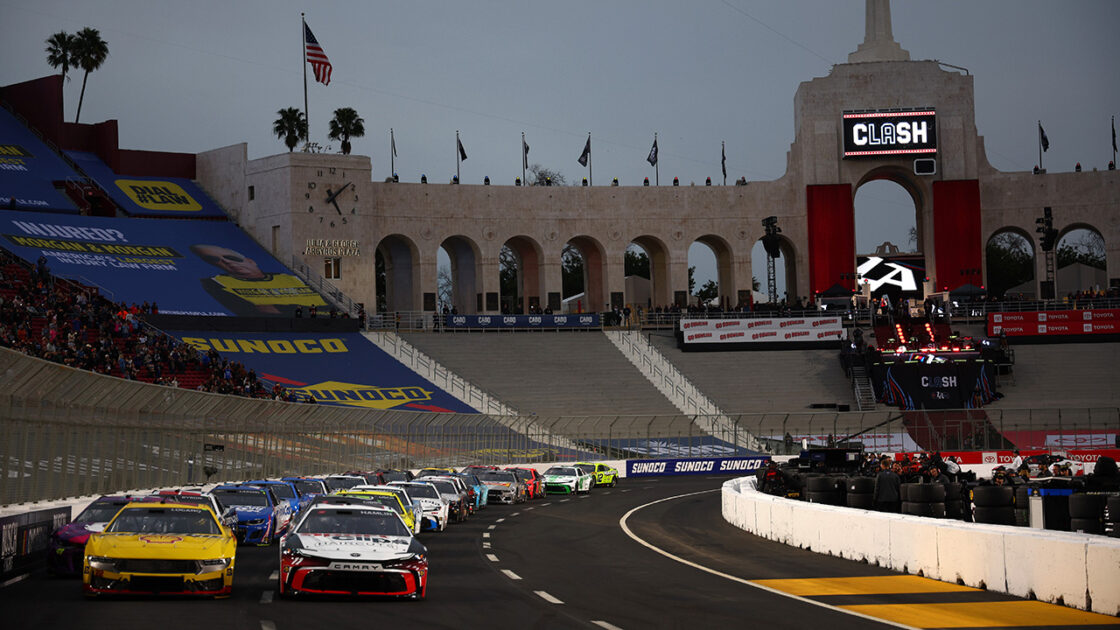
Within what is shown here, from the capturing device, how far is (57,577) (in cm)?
1892

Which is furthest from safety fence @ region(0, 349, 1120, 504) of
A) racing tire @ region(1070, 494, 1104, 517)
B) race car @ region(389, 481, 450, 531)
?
racing tire @ region(1070, 494, 1104, 517)

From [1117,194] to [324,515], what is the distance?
262ft

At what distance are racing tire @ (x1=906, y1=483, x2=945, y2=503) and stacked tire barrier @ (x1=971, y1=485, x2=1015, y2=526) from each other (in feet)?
4.16

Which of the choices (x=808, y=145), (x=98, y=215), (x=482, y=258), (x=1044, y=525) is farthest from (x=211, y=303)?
(x=1044, y=525)

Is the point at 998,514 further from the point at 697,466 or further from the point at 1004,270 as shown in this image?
the point at 1004,270

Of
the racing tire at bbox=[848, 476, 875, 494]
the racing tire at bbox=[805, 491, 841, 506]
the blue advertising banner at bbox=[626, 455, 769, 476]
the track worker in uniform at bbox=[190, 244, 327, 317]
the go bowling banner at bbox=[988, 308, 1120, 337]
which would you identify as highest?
the track worker in uniform at bbox=[190, 244, 327, 317]

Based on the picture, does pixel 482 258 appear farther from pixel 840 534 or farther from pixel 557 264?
pixel 840 534

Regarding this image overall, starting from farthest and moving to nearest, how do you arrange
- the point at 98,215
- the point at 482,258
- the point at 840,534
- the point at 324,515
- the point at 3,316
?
the point at 482,258 < the point at 98,215 < the point at 3,316 < the point at 840,534 < the point at 324,515

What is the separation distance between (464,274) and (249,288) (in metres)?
18.2

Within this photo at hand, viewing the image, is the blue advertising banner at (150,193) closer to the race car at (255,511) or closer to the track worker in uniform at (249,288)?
the track worker in uniform at (249,288)

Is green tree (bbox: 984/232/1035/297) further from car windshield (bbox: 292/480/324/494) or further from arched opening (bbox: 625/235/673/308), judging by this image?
car windshield (bbox: 292/480/324/494)

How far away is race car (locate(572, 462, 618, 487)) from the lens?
Answer: 5547 cm

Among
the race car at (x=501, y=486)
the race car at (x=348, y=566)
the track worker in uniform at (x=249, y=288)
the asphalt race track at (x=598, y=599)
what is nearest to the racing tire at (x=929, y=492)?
the asphalt race track at (x=598, y=599)

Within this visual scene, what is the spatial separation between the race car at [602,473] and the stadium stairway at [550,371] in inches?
359
